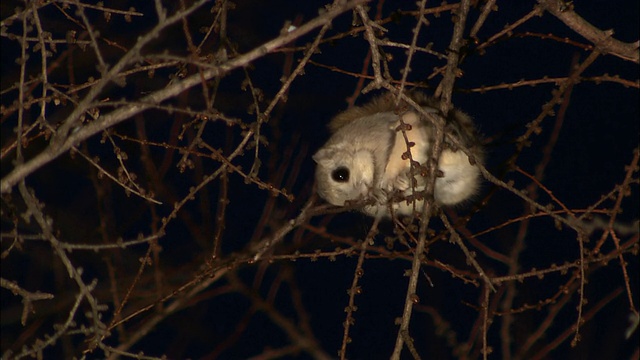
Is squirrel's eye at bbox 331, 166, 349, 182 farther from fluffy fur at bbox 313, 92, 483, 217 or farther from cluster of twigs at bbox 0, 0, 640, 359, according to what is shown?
cluster of twigs at bbox 0, 0, 640, 359

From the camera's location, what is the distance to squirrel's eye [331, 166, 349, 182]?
9.57 feet

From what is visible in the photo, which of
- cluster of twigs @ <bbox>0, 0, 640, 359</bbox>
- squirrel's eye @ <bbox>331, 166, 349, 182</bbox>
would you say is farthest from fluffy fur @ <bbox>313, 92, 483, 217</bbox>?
cluster of twigs @ <bbox>0, 0, 640, 359</bbox>

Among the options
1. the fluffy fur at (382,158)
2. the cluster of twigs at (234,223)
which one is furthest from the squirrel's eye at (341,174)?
the cluster of twigs at (234,223)

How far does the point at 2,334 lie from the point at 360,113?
2.09m

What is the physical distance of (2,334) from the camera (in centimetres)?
376

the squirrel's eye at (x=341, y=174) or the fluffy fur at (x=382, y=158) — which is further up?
the fluffy fur at (x=382, y=158)

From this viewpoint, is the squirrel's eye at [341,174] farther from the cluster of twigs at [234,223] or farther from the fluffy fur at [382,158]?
the cluster of twigs at [234,223]

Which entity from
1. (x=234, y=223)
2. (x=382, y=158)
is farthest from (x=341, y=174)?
(x=234, y=223)

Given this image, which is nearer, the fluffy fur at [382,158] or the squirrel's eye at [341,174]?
the fluffy fur at [382,158]

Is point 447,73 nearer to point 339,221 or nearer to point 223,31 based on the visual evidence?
point 223,31

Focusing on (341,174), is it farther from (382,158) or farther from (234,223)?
(234,223)

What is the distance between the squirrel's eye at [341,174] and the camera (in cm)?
292

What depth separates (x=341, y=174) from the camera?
9.58 ft

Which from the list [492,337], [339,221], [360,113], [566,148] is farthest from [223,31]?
[492,337]
